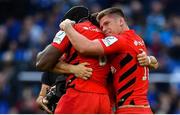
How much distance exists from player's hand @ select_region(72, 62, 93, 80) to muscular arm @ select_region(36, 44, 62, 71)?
0.68 feet

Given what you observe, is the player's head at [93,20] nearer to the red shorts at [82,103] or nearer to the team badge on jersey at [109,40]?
the team badge on jersey at [109,40]

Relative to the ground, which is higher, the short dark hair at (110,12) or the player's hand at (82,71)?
the short dark hair at (110,12)

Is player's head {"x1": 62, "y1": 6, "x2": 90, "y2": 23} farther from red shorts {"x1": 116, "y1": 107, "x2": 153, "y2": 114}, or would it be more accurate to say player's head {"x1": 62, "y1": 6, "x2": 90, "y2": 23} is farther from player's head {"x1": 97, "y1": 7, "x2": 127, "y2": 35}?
red shorts {"x1": 116, "y1": 107, "x2": 153, "y2": 114}

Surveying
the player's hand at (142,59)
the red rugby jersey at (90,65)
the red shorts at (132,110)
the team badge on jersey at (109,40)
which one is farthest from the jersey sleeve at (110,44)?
the red shorts at (132,110)

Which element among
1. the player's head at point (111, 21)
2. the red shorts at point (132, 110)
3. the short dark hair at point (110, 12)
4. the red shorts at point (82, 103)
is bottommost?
the red shorts at point (132, 110)

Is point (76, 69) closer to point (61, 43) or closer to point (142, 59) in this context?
point (61, 43)

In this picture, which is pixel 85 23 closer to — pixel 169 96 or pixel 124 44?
pixel 124 44

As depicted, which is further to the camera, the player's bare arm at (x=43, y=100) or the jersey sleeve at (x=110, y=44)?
the player's bare arm at (x=43, y=100)

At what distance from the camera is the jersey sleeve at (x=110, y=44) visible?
730 cm

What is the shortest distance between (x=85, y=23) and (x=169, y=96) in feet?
21.9

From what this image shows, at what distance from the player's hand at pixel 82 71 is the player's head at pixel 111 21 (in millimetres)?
422

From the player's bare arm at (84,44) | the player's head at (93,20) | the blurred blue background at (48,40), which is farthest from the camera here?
the blurred blue background at (48,40)

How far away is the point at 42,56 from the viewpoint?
752 cm

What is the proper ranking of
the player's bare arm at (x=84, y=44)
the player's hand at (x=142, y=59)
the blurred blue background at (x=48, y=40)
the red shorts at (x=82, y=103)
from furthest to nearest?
the blurred blue background at (x=48, y=40)
the player's hand at (x=142, y=59)
the red shorts at (x=82, y=103)
the player's bare arm at (x=84, y=44)
